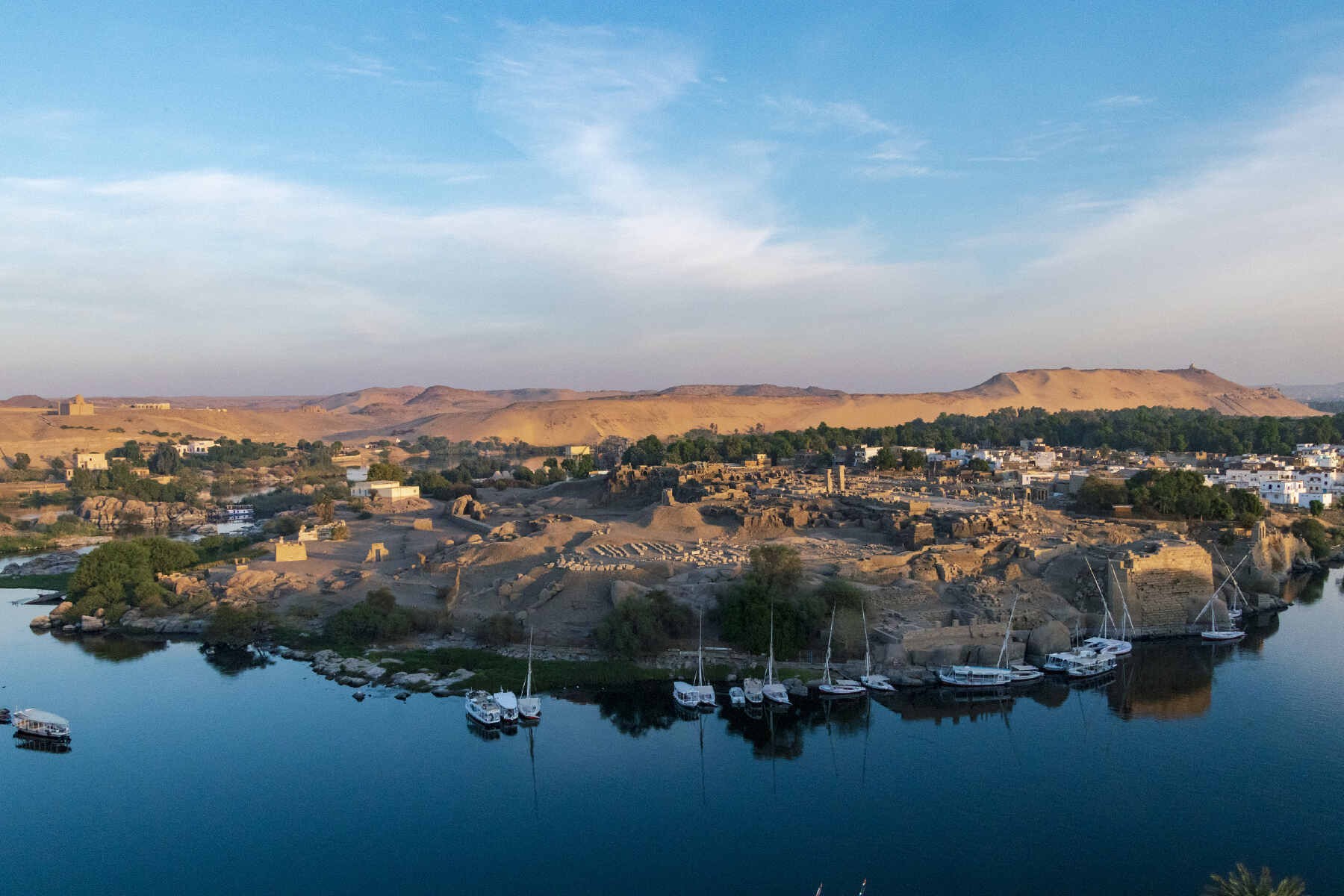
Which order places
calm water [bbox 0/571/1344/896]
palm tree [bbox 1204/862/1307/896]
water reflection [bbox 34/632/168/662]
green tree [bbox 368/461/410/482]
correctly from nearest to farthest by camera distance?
palm tree [bbox 1204/862/1307/896] → calm water [bbox 0/571/1344/896] → water reflection [bbox 34/632/168/662] → green tree [bbox 368/461/410/482]

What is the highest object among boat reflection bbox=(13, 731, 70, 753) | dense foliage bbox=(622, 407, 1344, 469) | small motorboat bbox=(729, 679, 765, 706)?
dense foliage bbox=(622, 407, 1344, 469)

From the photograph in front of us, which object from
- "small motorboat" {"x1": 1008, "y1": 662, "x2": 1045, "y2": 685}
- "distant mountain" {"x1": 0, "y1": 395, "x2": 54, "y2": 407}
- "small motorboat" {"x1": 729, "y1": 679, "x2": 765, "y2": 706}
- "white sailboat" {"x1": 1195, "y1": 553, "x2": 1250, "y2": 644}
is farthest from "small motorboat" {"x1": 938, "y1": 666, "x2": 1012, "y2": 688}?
"distant mountain" {"x1": 0, "y1": 395, "x2": 54, "y2": 407}

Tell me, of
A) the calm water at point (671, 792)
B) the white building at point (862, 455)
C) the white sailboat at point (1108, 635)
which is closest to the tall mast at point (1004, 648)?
the calm water at point (671, 792)

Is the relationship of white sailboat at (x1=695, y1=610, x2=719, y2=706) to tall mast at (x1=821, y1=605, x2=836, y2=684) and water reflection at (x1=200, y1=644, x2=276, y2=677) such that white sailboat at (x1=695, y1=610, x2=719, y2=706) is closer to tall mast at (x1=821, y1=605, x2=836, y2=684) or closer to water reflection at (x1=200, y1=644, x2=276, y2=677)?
tall mast at (x1=821, y1=605, x2=836, y2=684)

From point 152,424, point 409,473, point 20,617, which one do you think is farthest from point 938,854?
point 152,424

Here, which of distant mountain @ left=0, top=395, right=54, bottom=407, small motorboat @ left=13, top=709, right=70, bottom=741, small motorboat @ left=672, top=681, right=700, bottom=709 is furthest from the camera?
distant mountain @ left=0, top=395, right=54, bottom=407

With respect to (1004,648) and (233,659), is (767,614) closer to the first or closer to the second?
(1004,648)
